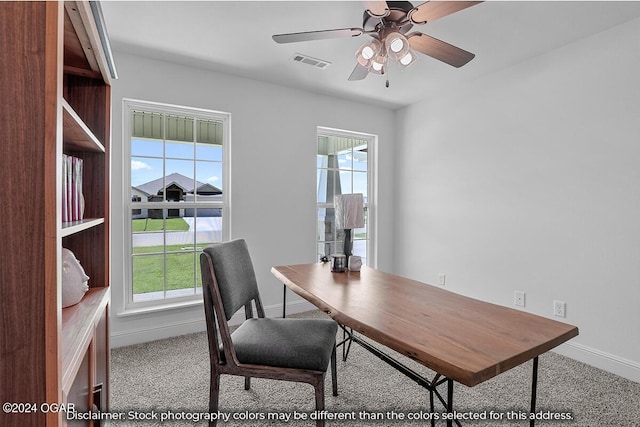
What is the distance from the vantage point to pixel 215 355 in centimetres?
150

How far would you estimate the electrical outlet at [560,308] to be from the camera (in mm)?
2646

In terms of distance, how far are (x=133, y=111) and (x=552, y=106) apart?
3615mm

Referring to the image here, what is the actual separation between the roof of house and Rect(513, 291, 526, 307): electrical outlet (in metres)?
3.00

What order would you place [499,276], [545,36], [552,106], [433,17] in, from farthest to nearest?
[499,276]
[552,106]
[545,36]
[433,17]

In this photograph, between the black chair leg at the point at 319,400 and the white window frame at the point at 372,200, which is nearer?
the black chair leg at the point at 319,400

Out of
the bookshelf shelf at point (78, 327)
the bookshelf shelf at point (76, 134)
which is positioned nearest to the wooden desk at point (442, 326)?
the bookshelf shelf at point (78, 327)

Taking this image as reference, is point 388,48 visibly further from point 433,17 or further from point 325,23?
point 325,23

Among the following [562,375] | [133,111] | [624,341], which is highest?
[133,111]

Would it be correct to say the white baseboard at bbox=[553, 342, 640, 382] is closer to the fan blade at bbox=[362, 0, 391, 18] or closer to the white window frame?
the white window frame

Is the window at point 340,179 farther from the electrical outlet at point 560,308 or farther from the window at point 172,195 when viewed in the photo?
the electrical outlet at point 560,308

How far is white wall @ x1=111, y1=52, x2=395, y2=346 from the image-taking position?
109 inches

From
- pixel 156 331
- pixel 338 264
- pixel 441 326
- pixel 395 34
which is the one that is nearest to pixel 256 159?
pixel 338 264

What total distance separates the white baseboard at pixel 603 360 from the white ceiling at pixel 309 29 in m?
2.42

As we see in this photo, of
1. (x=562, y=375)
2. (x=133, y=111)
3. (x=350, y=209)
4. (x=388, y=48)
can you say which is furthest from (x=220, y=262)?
(x=562, y=375)
